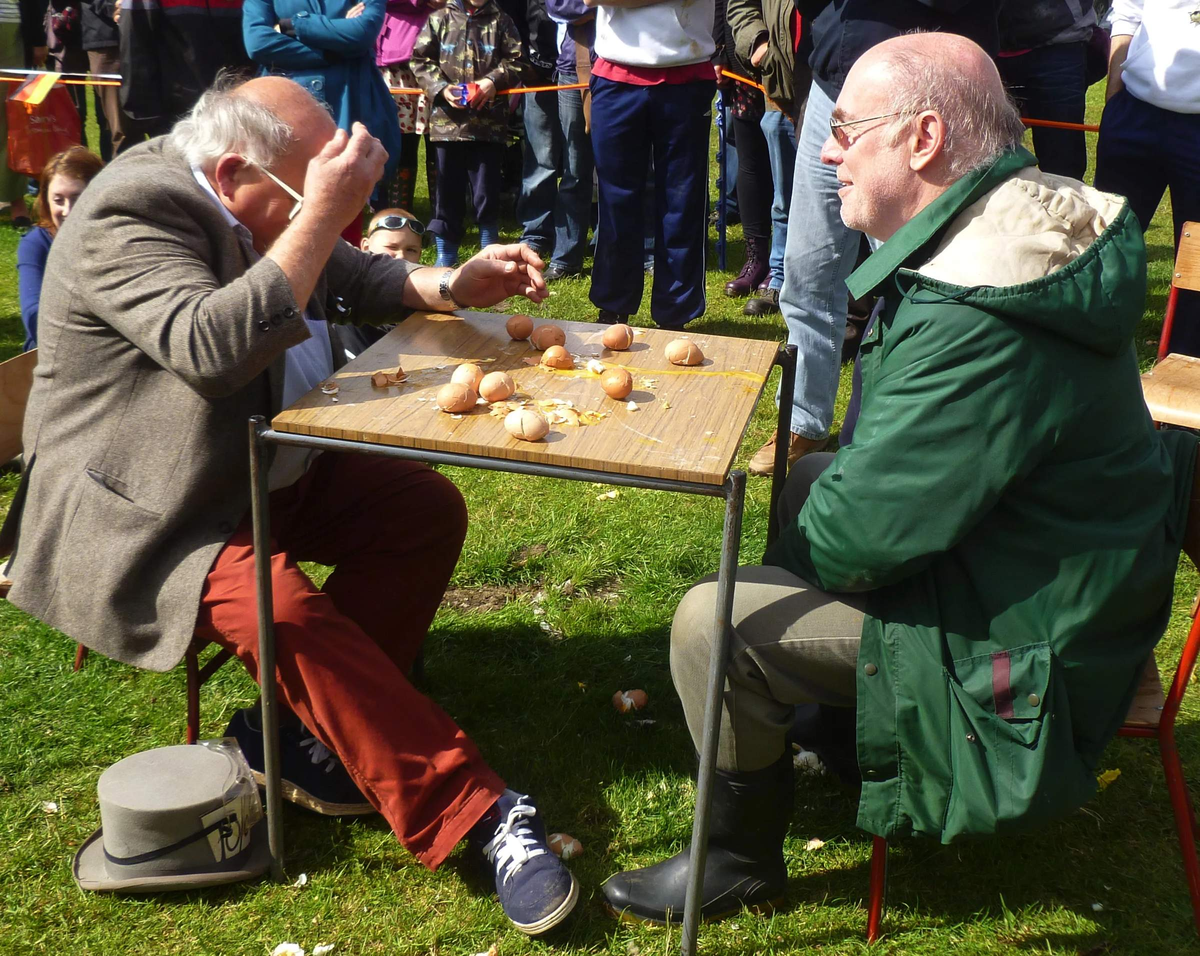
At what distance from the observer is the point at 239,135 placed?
236cm

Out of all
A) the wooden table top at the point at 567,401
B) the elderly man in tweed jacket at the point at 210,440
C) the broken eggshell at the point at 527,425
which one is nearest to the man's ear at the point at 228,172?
the elderly man in tweed jacket at the point at 210,440

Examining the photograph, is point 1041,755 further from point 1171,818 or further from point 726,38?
point 726,38

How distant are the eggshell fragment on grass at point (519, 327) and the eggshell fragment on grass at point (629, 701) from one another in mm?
1049

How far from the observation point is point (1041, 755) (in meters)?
2.01

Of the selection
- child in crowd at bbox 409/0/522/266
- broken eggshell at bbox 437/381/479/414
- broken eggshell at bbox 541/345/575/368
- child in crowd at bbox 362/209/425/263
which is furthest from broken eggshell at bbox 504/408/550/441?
child in crowd at bbox 409/0/522/266

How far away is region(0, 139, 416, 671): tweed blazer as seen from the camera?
2.16 meters

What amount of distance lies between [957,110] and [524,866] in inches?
67.7

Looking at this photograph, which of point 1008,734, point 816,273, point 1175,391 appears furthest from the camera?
point 816,273

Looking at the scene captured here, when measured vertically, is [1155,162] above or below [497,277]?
above

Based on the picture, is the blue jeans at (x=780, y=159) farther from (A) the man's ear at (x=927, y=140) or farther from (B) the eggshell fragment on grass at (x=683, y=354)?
(A) the man's ear at (x=927, y=140)

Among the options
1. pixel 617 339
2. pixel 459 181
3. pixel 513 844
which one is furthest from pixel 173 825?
pixel 459 181

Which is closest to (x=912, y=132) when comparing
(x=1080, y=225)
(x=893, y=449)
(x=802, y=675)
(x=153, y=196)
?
(x=1080, y=225)

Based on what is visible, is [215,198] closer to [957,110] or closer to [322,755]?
[322,755]

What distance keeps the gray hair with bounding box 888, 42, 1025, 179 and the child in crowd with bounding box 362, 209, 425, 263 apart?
7.53 feet
